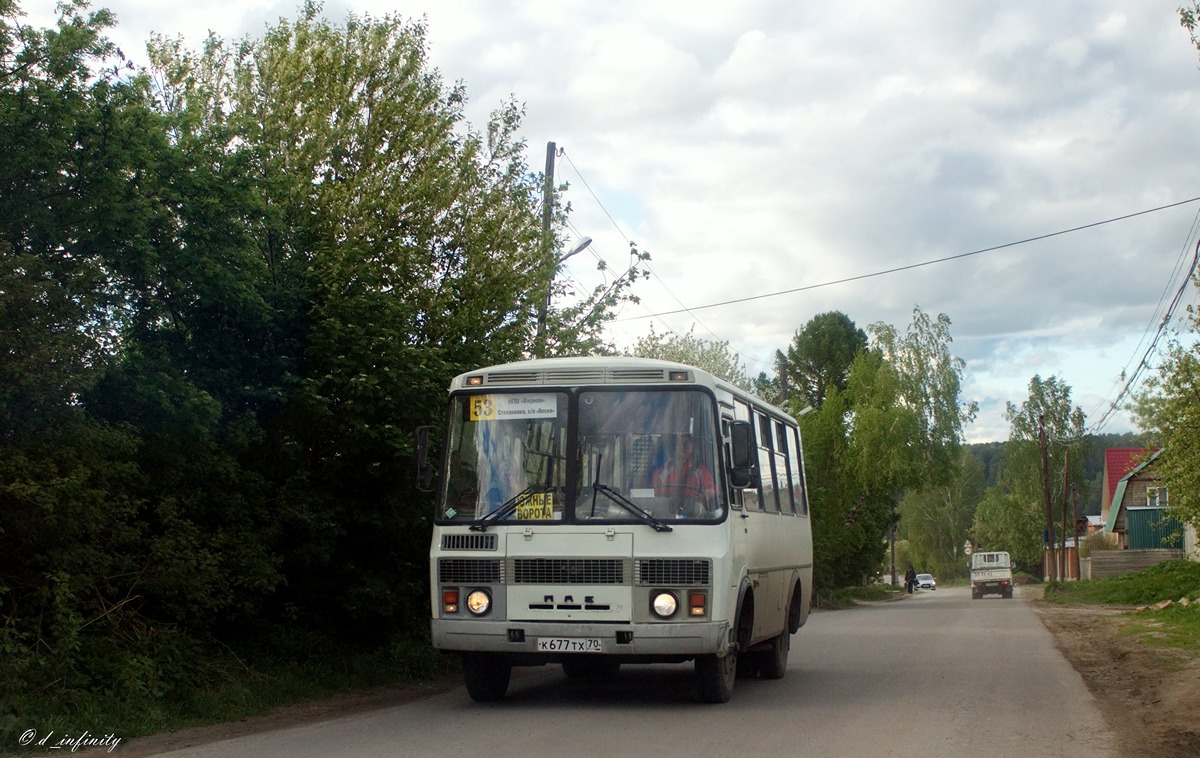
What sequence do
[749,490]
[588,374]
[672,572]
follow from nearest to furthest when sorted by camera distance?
[672,572] < [588,374] < [749,490]

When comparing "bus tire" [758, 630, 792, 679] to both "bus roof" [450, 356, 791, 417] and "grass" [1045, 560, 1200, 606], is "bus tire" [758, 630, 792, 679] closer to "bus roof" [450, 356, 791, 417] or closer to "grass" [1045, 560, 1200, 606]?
"bus roof" [450, 356, 791, 417]

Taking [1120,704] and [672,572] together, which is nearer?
[672,572]

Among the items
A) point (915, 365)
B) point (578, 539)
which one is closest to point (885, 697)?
point (578, 539)

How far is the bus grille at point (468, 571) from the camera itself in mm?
11078

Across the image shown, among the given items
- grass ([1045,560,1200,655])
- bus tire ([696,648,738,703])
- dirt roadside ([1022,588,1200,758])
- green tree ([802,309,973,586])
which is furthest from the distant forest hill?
bus tire ([696,648,738,703])

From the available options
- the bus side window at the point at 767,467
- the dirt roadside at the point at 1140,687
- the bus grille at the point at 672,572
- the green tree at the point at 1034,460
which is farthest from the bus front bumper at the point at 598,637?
the green tree at the point at 1034,460

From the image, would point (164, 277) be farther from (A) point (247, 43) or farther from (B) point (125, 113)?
(A) point (247, 43)

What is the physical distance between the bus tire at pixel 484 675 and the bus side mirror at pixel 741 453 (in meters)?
2.84

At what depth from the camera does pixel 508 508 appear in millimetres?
11203

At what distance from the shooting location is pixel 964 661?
17.1 metres

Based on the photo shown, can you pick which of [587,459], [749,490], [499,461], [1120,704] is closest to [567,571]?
[587,459]

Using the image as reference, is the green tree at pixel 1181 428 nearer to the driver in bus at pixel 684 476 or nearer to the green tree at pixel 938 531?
the driver in bus at pixel 684 476

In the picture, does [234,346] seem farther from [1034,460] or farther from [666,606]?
[1034,460]

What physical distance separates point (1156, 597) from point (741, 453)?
31.0m
